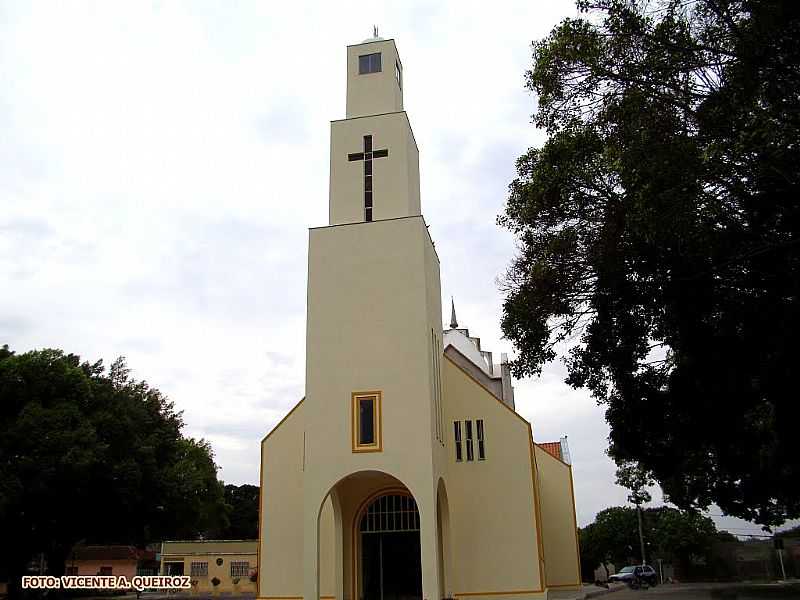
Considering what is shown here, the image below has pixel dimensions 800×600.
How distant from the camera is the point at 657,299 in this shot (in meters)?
12.9

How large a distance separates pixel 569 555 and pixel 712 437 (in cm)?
1456

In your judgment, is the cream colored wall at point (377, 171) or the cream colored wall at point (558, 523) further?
the cream colored wall at point (558, 523)

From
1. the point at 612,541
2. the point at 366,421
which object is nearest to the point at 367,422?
the point at 366,421

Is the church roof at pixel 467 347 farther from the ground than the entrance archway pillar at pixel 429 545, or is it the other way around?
the church roof at pixel 467 347

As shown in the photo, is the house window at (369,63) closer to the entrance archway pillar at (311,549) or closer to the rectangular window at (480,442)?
the rectangular window at (480,442)

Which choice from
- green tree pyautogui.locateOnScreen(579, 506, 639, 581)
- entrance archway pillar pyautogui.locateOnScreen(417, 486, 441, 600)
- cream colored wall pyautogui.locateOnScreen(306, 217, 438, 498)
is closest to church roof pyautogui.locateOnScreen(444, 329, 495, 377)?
green tree pyautogui.locateOnScreen(579, 506, 639, 581)

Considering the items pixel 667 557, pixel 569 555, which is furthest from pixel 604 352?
pixel 667 557

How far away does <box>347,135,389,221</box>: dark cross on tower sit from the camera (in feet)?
71.1

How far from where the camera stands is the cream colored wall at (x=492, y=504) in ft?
65.3

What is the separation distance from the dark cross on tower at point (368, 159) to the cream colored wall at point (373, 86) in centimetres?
111

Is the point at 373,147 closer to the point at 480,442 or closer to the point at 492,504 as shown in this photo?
the point at 480,442

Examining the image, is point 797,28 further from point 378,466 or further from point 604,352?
point 378,466

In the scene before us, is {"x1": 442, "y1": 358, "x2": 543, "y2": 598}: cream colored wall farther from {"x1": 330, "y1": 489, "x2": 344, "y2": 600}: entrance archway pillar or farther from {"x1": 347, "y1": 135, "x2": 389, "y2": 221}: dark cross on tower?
{"x1": 347, "y1": 135, "x2": 389, "y2": 221}: dark cross on tower

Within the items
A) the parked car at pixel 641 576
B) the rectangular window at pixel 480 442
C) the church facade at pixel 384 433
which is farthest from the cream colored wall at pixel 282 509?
the parked car at pixel 641 576
